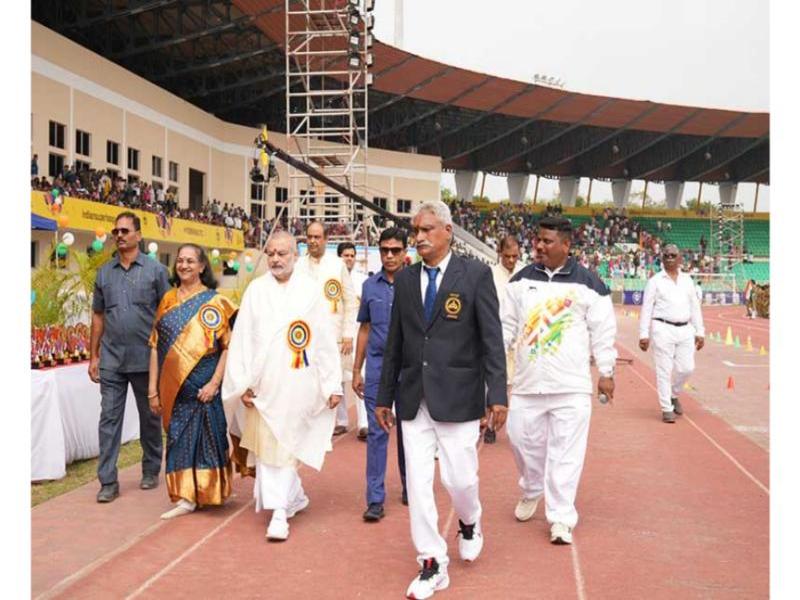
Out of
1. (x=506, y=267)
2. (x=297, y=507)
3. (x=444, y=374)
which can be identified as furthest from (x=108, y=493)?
(x=506, y=267)

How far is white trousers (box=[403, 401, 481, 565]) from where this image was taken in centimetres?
467

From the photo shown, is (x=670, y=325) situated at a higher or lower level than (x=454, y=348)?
lower

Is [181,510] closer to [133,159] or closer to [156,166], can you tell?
[133,159]

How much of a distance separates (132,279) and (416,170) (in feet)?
140

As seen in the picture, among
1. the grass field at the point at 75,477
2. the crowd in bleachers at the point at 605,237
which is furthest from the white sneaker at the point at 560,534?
the crowd in bleachers at the point at 605,237

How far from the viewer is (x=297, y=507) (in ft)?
20.3

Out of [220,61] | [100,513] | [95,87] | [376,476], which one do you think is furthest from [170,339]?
[220,61]

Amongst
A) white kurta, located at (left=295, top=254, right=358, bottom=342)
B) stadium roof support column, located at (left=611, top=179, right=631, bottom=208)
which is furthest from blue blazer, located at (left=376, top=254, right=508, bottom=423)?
stadium roof support column, located at (left=611, top=179, right=631, bottom=208)

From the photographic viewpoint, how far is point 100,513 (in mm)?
6223

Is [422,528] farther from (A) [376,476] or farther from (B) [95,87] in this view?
(B) [95,87]

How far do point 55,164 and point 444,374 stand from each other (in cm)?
2502

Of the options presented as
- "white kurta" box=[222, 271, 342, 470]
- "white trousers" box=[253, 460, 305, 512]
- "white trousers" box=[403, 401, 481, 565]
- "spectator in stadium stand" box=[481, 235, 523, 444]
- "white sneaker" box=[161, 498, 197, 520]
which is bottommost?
"white sneaker" box=[161, 498, 197, 520]

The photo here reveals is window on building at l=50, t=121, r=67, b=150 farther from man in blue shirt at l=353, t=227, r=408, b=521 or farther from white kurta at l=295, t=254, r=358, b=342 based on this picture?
man in blue shirt at l=353, t=227, r=408, b=521

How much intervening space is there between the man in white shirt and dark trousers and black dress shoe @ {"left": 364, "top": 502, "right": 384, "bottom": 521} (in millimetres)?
5245
